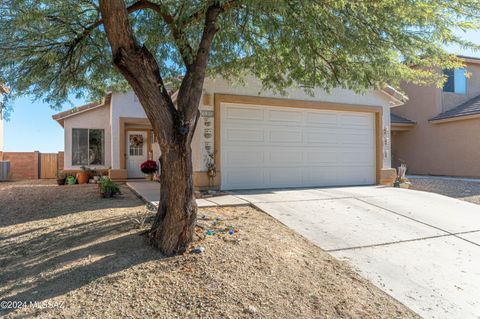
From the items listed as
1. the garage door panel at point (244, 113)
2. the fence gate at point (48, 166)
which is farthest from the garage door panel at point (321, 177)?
the fence gate at point (48, 166)

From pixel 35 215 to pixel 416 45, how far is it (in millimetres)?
7612

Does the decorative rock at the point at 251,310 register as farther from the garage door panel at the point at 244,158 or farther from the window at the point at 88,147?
the window at the point at 88,147

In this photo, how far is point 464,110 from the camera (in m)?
15.2

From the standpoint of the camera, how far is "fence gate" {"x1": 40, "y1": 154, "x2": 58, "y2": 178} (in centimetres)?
1780

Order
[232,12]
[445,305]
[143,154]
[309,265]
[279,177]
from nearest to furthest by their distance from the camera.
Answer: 1. [445,305]
2. [309,265]
3. [232,12]
4. [279,177]
5. [143,154]

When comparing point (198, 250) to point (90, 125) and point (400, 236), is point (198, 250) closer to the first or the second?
point (400, 236)

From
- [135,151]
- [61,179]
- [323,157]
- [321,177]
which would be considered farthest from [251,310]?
[135,151]

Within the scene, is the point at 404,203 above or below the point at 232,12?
below

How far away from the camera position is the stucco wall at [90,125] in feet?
46.1

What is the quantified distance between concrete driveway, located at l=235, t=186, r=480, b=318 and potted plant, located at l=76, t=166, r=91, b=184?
8.37 m

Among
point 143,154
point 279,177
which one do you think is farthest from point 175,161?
point 143,154

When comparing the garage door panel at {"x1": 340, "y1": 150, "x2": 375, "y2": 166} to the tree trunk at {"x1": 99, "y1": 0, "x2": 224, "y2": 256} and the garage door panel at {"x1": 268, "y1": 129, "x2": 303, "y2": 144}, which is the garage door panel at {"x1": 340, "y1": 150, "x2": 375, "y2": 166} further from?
the tree trunk at {"x1": 99, "y1": 0, "x2": 224, "y2": 256}

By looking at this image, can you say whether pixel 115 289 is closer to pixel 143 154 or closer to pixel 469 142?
pixel 143 154

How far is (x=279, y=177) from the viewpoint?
31.5 ft
